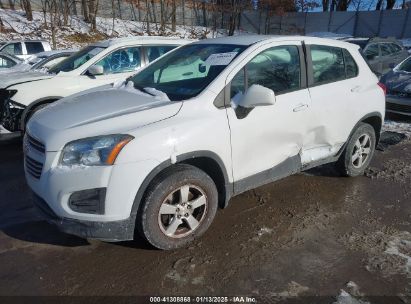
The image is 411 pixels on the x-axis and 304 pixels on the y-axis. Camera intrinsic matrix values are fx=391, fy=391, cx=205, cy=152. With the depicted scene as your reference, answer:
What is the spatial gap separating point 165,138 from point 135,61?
4.32 metres

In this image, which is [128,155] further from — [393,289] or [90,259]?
[393,289]

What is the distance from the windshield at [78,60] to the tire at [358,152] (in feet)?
14.3

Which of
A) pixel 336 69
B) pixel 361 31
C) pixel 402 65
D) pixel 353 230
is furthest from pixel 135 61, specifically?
pixel 361 31

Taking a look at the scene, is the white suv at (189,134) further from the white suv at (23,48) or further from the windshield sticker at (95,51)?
the white suv at (23,48)

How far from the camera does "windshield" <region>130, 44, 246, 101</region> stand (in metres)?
3.50

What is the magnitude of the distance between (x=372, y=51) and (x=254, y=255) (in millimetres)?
11007

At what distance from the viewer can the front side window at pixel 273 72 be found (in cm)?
357

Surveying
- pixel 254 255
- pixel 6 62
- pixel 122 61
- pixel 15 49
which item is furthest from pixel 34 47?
pixel 254 255

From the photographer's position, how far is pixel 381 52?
12.5 metres

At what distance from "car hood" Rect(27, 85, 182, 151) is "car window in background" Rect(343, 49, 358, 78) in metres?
2.37

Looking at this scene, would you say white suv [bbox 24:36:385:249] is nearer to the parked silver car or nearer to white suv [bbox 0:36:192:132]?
white suv [bbox 0:36:192:132]

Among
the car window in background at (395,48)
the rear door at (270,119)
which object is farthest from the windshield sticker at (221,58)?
the car window in background at (395,48)

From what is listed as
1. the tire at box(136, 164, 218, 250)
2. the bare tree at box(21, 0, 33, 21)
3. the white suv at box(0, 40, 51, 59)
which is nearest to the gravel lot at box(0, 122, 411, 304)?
the tire at box(136, 164, 218, 250)

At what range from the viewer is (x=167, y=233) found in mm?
3227
